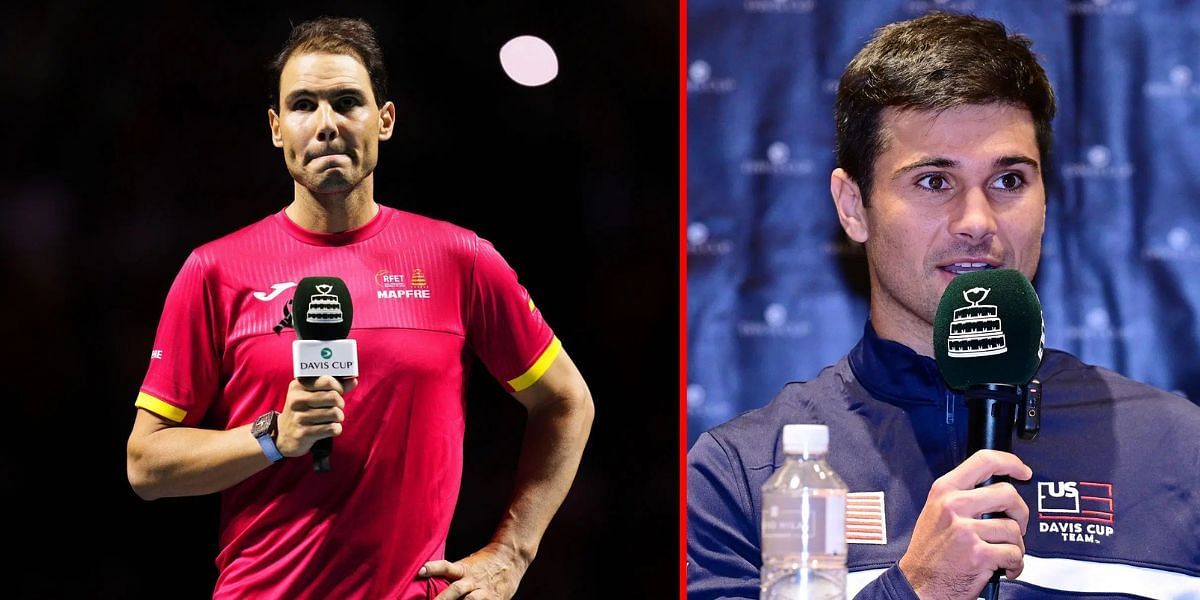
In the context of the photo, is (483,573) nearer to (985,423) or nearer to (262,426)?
(262,426)

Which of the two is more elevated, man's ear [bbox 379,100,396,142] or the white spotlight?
the white spotlight

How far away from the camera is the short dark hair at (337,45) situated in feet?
10.6

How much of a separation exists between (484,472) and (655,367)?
54cm

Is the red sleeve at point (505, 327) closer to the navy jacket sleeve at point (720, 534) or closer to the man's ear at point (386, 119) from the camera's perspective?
the man's ear at point (386, 119)

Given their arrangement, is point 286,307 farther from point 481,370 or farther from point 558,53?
point 558,53

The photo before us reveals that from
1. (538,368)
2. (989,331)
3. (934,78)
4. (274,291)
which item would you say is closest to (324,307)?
(274,291)

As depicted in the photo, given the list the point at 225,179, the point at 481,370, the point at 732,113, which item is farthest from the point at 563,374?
the point at 225,179

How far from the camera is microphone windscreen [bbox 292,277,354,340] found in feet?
8.97

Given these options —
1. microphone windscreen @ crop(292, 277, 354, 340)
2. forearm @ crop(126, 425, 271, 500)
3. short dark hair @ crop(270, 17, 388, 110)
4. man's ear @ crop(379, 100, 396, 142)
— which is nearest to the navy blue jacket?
microphone windscreen @ crop(292, 277, 354, 340)

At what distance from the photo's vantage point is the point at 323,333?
274 cm

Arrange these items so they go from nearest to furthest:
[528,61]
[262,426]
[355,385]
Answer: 1. [355,385]
2. [262,426]
3. [528,61]

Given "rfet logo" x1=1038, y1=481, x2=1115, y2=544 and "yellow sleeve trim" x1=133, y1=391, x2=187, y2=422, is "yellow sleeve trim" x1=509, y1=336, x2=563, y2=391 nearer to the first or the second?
"yellow sleeve trim" x1=133, y1=391, x2=187, y2=422

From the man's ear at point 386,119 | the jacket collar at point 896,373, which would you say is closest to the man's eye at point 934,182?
the jacket collar at point 896,373

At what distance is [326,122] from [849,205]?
1.33 m
